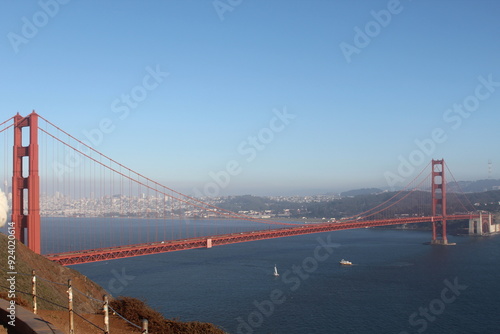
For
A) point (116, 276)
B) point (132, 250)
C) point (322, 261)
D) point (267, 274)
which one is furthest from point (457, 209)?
point (132, 250)

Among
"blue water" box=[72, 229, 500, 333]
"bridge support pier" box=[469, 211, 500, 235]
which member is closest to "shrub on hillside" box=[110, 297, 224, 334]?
"blue water" box=[72, 229, 500, 333]

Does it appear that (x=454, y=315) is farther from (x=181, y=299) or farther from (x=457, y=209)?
(x=457, y=209)

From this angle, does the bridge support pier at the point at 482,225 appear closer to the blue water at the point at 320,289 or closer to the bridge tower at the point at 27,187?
the blue water at the point at 320,289

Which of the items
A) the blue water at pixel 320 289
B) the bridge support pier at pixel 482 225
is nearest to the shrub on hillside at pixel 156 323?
the blue water at pixel 320 289

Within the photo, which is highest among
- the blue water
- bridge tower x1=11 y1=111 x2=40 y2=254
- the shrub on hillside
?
bridge tower x1=11 y1=111 x2=40 y2=254

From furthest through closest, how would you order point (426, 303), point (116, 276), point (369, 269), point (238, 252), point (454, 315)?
1. point (238, 252)
2. point (369, 269)
3. point (116, 276)
4. point (426, 303)
5. point (454, 315)

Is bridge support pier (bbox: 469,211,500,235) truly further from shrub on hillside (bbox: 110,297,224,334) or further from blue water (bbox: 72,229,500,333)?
shrub on hillside (bbox: 110,297,224,334)
